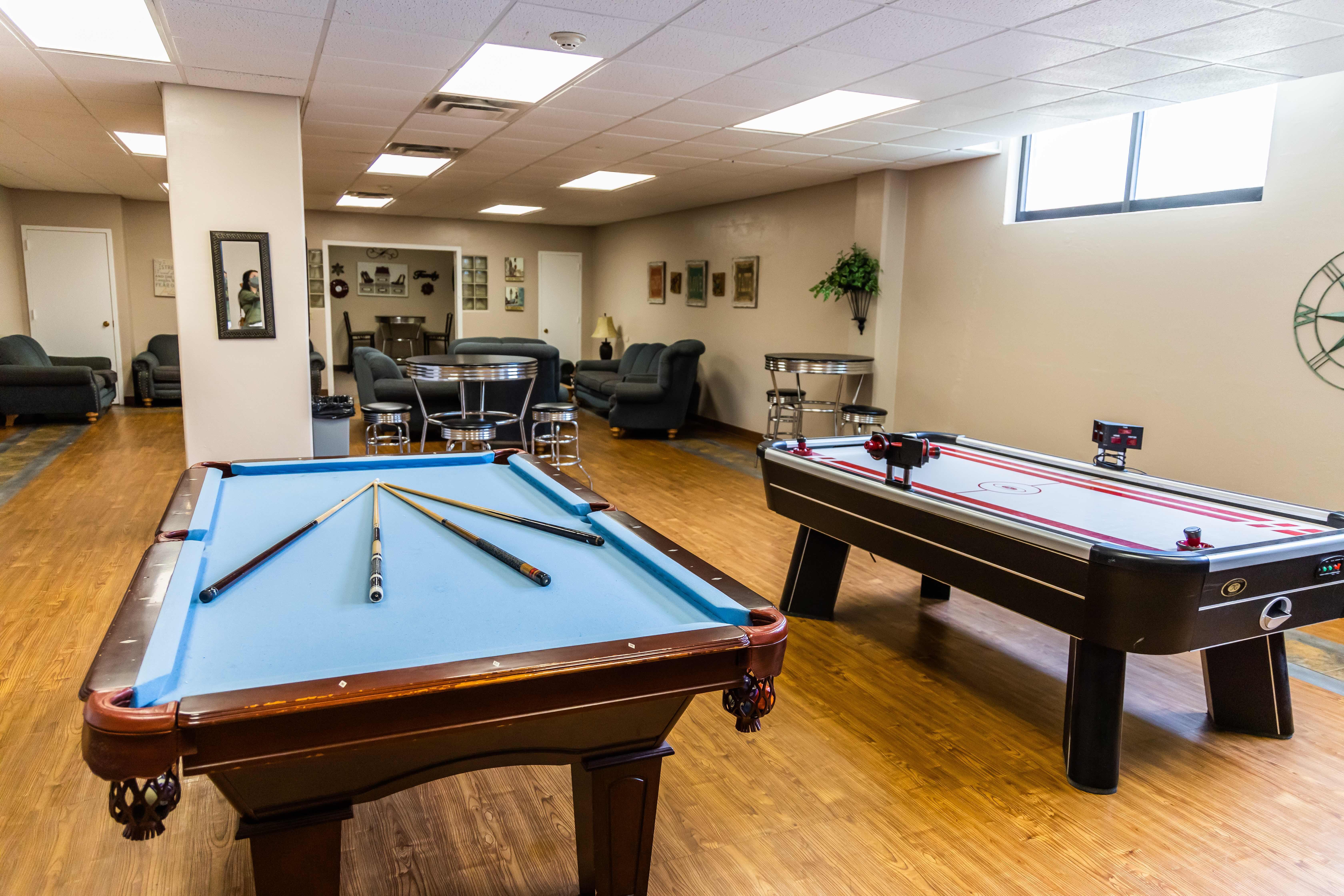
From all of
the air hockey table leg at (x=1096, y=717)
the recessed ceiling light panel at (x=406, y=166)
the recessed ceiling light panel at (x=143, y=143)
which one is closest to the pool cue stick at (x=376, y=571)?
the air hockey table leg at (x=1096, y=717)

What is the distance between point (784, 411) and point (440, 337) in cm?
823

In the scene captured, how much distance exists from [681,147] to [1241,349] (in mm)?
3675

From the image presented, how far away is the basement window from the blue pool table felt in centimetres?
413

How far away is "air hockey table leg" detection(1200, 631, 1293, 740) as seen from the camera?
9.27 ft

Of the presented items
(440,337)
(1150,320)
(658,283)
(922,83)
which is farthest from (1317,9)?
(440,337)

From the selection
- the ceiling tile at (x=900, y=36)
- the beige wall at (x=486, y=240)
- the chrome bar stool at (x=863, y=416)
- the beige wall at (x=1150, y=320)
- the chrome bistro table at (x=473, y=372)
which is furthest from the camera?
the beige wall at (x=486, y=240)

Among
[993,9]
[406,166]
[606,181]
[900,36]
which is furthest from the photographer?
[606,181]

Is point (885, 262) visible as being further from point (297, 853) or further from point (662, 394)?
point (297, 853)

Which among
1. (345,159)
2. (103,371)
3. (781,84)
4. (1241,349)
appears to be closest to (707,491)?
(781,84)

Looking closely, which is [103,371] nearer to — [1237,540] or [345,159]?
[345,159]

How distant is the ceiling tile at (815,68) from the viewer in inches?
146

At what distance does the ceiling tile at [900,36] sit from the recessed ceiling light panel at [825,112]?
69 centimetres

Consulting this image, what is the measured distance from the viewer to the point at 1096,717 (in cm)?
250

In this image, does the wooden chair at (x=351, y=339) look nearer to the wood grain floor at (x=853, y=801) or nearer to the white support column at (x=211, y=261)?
the white support column at (x=211, y=261)
